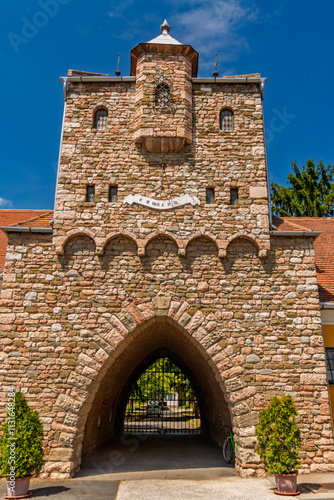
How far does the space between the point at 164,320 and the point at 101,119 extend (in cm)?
479

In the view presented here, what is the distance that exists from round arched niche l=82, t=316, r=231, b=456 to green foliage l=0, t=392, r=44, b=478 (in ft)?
6.79

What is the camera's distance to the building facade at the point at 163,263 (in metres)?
8.00

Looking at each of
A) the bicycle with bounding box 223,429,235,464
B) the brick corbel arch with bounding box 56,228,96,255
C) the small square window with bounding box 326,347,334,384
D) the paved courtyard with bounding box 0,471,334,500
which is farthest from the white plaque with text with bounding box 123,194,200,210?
the paved courtyard with bounding box 0,471,334,500

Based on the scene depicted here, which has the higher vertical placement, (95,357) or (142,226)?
(142,226)

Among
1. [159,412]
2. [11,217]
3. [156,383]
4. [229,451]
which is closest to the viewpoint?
[229,451]

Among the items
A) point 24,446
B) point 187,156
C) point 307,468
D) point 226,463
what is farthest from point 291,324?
point 24,446

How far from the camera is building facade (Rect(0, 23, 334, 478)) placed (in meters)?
8.00

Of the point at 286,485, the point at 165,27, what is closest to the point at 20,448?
the point at 286,485

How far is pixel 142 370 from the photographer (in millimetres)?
15070

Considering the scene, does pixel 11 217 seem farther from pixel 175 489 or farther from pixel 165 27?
pixel 175 489

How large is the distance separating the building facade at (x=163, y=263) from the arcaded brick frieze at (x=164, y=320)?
0.07ft

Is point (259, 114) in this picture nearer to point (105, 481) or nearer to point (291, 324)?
point (291, 324)

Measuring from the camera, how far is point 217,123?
9.45 metres

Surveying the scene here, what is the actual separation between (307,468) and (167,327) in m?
4.15
